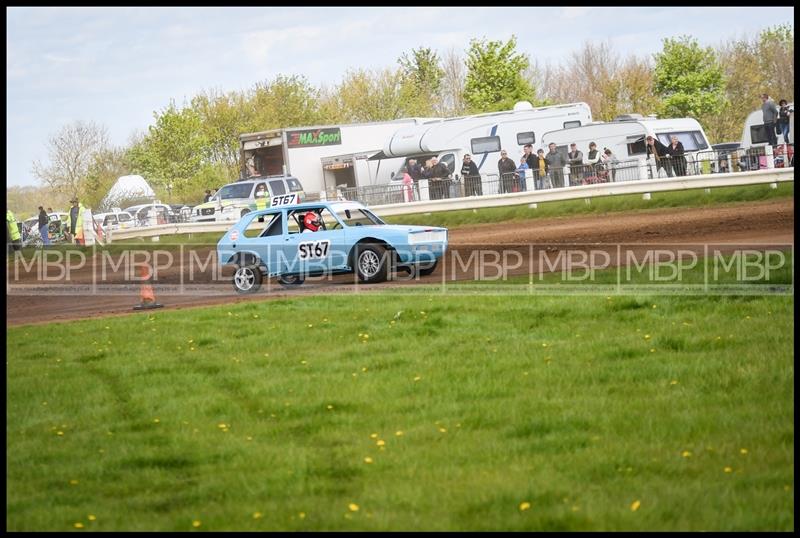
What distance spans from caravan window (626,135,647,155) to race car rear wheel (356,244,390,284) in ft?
53.2

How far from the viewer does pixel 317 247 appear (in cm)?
1800

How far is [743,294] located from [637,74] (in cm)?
6534

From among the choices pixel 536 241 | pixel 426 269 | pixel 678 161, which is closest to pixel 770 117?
pixel 678 161

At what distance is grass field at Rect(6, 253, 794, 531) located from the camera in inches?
231

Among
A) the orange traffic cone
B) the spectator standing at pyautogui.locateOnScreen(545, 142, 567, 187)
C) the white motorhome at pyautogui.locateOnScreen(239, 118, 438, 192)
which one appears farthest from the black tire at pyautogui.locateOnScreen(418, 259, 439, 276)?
the white motorhome at pyautogui.locateOnScreen(239, 118, 438, 192)

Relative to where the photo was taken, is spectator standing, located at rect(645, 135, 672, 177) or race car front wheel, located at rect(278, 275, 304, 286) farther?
spectator standing, located at rect(645, 135, 672, 177)

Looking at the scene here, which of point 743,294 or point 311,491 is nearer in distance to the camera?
point 311,491

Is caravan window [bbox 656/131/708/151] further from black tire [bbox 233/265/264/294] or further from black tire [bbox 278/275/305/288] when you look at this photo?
black tire [bbox 233/265/264/294]

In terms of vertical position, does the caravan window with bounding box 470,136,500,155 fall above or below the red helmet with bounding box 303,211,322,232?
above

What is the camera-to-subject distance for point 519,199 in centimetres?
2966

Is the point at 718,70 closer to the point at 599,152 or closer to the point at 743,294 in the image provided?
the point at 599,152

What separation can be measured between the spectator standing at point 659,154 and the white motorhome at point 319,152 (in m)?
10.6

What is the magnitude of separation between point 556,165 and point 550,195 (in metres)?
1.53

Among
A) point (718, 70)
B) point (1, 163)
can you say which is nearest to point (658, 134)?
point (1, 163)
